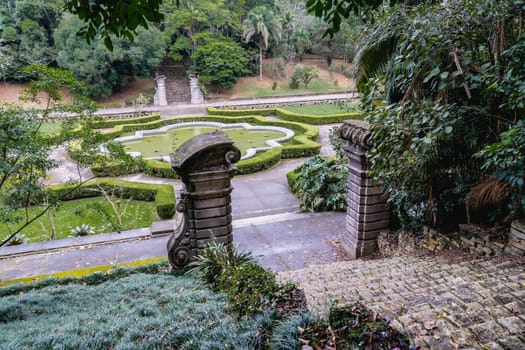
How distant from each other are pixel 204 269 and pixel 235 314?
1.98 m

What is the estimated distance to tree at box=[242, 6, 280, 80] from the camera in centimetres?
3675

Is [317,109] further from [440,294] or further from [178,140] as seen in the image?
[440,294]

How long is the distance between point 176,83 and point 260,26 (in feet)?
34.2

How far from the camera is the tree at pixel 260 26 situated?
36750 millimetres

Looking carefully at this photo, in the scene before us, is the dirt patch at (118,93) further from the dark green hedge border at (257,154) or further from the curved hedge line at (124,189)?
the curved hedge line at (124,189)

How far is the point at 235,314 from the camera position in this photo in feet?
9.54

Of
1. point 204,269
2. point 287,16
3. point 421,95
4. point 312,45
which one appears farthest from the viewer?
point 312,45

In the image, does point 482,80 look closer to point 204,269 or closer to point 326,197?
point 204,269

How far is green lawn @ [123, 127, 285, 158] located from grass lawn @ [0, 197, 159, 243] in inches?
257

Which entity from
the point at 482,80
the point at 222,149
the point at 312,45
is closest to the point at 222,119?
the point at 222,149

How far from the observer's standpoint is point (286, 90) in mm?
37094

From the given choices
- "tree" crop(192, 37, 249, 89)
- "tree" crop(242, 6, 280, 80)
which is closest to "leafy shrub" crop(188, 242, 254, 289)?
"tree" crop(192, 37, 249, 89)

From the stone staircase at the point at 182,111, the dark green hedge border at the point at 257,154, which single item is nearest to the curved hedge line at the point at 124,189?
the dark green hedge border at the point at 257,154

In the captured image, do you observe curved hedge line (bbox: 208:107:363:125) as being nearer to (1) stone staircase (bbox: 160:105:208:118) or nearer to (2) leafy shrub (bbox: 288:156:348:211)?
(1) stone staircase (bbox: 160:105:208:118)
